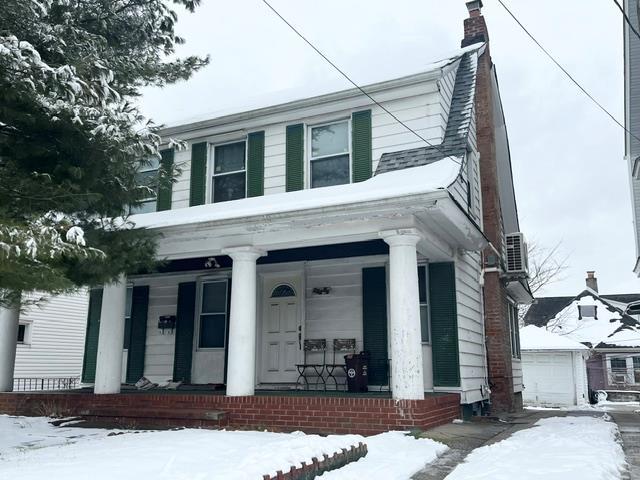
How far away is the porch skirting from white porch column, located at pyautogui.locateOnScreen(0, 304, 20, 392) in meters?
1.24

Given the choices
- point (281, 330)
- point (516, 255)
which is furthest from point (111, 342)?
point (516, 255)

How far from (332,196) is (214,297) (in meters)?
4.42

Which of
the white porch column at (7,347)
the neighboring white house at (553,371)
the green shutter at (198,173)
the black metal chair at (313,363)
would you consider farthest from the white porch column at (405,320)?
the neighboring white house at (553,371)

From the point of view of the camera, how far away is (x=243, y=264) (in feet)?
28.0

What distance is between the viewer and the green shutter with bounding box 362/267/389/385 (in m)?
9.60

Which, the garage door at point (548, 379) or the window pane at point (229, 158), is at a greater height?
the window pane at point (229, 158)

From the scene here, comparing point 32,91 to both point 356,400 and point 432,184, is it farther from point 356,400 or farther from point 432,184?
point 356,400

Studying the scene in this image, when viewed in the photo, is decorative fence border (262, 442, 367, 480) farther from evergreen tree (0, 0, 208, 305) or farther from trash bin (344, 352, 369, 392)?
trash bin (344, 352, 369, 392)

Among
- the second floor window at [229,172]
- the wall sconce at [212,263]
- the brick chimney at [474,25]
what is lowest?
the wall sconce at [212,263]

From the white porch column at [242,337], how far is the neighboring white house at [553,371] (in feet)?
51.0

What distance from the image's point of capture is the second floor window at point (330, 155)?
32.4 feet

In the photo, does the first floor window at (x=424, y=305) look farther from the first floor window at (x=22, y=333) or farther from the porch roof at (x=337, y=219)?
the first floor window at (x=22, y=333)

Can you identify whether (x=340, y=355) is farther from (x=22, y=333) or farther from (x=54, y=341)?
(x=54, y=341)

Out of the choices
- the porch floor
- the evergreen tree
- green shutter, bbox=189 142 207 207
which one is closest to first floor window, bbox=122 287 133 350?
the porch floor
